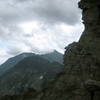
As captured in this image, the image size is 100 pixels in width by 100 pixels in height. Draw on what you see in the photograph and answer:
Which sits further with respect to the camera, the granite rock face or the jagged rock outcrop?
the jagged rock outcrop

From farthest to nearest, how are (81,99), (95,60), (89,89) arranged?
(95,60)
(81,99)
(89,89)

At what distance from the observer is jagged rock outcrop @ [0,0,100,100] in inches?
2007

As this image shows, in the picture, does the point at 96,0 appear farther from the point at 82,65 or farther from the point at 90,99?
the point at 90,99

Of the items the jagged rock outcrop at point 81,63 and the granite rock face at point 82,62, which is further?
the jagged rock outcrop at point 81,63

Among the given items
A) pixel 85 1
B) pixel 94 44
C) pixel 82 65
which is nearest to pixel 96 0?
pixel 85 1

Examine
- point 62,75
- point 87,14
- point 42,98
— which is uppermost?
point 87,14

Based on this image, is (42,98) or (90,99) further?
(42,98)

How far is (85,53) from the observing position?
54.4 metres

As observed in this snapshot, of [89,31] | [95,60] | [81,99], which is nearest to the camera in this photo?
[81,99]

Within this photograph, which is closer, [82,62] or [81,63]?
[82,62]

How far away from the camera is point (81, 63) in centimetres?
5444

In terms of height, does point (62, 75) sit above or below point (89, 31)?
below

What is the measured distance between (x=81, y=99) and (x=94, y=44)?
11538 millimetres

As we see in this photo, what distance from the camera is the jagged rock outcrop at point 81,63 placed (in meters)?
51.0
